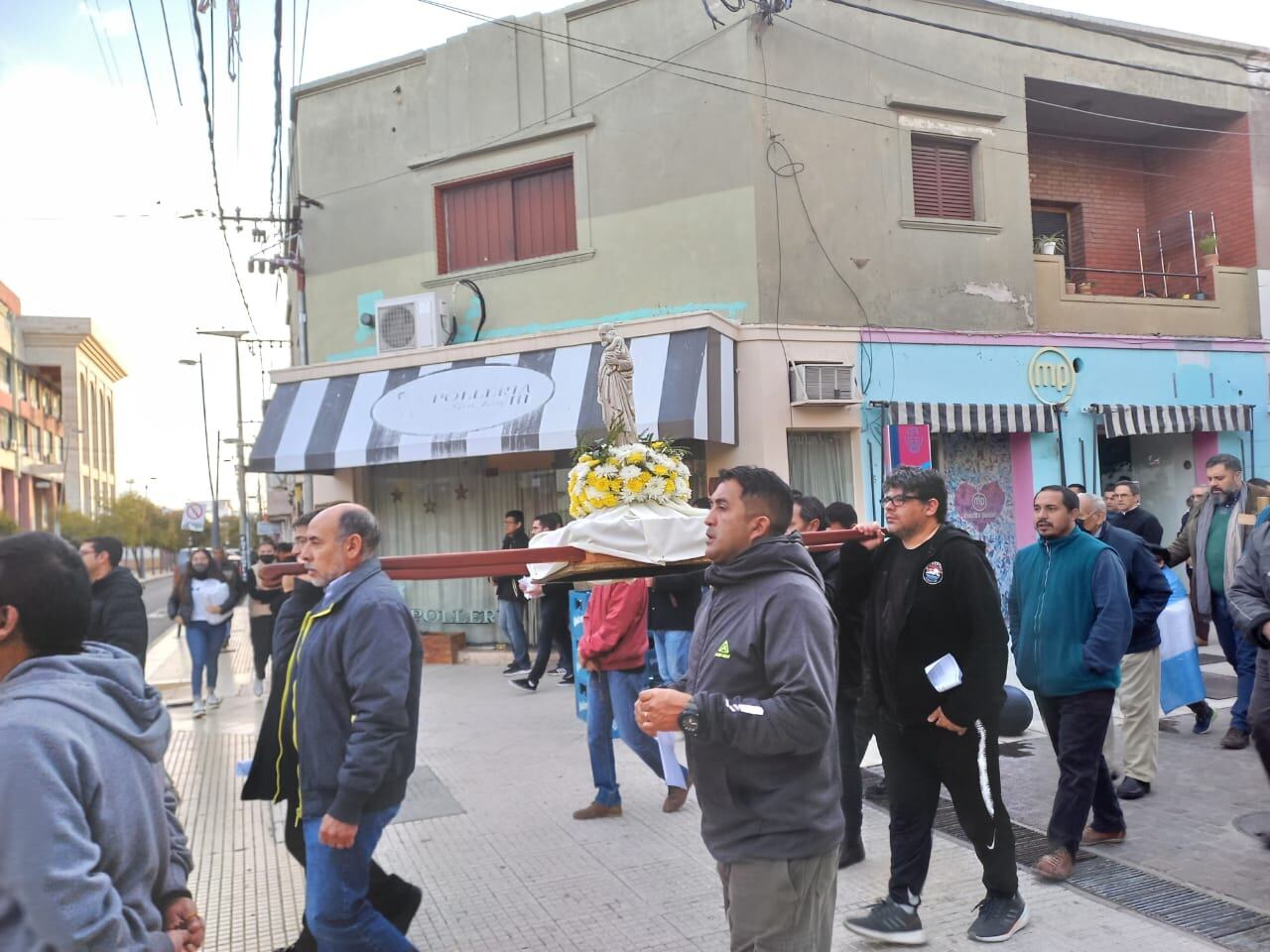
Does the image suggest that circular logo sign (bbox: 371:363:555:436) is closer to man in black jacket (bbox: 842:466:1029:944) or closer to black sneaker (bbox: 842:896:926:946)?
man in black jacket (bbox: 842:466:1029:944)

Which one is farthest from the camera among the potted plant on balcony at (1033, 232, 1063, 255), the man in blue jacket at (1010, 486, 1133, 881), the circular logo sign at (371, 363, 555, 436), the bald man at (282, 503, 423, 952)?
the potted plant on balcony at (1033, 232, 1063, 255)

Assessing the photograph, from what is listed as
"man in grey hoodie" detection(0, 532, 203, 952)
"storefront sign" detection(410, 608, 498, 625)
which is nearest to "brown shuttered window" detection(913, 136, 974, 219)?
"storefront sign" detection(410, 608, 498, 625)

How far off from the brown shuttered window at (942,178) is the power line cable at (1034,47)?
4.45ft

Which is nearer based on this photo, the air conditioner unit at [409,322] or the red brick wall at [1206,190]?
the air conditioner unit at [409,322]

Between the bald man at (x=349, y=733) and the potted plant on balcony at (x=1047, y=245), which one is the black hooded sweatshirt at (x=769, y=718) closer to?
the bald man at (x=349, y=733)

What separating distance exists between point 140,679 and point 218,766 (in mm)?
6660

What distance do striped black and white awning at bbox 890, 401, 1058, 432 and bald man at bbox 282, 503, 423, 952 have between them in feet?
32.9

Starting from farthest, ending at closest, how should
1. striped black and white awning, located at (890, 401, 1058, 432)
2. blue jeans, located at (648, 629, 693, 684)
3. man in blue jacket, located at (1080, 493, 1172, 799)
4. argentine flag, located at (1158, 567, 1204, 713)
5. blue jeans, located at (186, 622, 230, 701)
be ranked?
striped black and white awning, located at (890, 401, 1058, 432) → blue jeans, located at (186, 622, 230, 701) → blue jeans, located at (648, 629, 693, 684) → argentine flag, located at (1158, 567, 1204, 713) → man in blue jacket, located at (1080, 493, 1172, 799)

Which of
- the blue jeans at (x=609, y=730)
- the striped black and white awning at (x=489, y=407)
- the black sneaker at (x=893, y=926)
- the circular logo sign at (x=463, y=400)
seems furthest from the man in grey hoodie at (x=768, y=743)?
the circular logo sign at (x=463, y=400)

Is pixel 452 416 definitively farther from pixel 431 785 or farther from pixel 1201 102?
pixel 1201 102

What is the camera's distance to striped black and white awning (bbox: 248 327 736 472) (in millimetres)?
11367

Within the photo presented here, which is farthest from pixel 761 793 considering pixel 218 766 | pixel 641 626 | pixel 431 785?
pixel 218 766

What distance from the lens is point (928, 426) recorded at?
12.6 metres

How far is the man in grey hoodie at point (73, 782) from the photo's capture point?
5.77 ft
